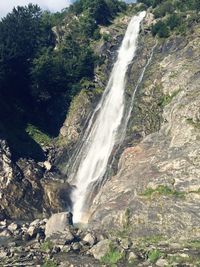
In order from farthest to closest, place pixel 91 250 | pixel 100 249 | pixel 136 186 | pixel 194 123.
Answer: pixel 194 123
pixel 136 186
pixel 91 250
pixel 100 249

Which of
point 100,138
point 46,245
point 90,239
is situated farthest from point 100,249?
point 100,138

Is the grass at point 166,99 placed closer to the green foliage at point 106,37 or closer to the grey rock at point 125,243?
the green foliage at point 106,37

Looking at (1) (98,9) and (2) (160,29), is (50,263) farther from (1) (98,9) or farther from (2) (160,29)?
(1) (98,9)

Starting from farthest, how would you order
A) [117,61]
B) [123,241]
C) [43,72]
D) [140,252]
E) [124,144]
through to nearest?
[117,61] < [43,72] < [124,144] < [123,241] < [140,252]

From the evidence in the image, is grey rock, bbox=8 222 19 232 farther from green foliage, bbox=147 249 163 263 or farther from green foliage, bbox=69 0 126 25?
green foliage, bbox=69 0 126 25

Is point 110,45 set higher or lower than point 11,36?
higher

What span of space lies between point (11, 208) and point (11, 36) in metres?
36.1

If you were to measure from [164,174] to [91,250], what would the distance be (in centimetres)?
1291

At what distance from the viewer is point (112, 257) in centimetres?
3881

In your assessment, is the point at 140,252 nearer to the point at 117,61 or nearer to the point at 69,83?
the point at 69,83

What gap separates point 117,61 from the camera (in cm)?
9088

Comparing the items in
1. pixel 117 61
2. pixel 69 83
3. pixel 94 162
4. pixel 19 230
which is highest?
pixel 117 61

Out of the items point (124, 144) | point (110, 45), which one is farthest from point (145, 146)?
point (110, 45)

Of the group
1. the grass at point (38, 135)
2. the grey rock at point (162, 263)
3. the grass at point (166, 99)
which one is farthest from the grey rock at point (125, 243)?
the grass at point (38, 135)
